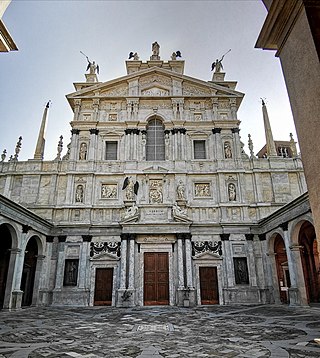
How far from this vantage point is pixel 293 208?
45.9ft

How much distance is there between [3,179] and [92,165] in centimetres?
573

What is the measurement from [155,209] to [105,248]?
3.77 metres

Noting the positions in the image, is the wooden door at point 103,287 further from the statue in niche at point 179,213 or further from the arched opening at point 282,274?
the arched opening at point 282,274

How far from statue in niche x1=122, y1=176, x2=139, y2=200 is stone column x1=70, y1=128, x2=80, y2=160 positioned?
3.98m

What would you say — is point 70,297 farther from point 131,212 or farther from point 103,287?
point 131,212

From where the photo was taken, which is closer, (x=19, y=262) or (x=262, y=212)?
(x=19, y=262)

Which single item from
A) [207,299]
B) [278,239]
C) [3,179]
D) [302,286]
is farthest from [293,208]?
[3,179]

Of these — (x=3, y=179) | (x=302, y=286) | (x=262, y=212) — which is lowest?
(x=302, y=286)

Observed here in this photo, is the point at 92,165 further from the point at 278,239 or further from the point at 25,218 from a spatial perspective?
Result: the point at 278,239

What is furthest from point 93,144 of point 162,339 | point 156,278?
point 162,339

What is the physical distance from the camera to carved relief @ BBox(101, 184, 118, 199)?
1912 cm

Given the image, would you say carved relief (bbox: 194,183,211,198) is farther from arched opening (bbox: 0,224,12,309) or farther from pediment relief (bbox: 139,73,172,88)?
arched opening (bbox: 0,224,12,309)

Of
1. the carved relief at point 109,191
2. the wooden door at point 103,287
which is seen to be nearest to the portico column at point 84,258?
the wooden door at point 103,287

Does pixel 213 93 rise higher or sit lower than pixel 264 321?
higher
